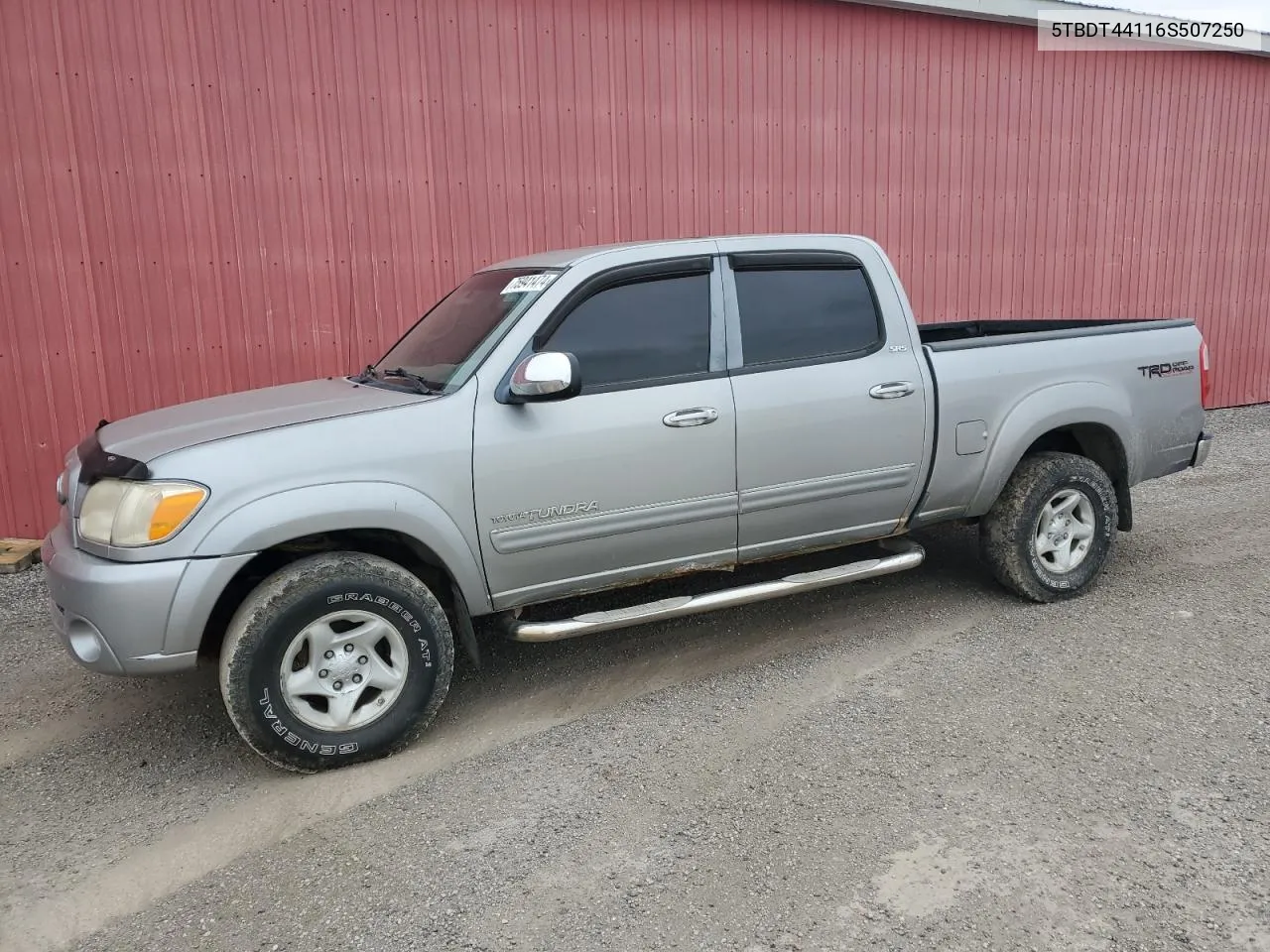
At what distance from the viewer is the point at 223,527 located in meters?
3.18

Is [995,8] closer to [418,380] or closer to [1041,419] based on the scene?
[1041,419]

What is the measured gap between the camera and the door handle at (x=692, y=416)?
12.6 feet

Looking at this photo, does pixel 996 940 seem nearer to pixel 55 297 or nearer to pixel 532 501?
pixel 532 501

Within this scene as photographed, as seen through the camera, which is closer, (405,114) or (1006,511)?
(1006,511)

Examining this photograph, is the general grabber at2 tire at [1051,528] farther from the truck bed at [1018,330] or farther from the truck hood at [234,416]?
the truck hood at [234,416]

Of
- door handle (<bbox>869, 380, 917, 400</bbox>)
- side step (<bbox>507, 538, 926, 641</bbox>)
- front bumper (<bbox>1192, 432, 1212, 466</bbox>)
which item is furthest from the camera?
front bumper (<bbox>1192, 432, 1212, 466</bbox>)

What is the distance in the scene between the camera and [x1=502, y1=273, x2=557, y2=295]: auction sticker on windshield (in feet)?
12.6

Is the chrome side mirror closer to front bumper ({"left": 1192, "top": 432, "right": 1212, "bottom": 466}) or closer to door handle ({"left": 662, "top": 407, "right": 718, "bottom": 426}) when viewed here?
door handle ({"left": 662, "top": 407, "right": 718, "bottom": 426})

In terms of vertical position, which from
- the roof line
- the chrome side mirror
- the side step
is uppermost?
the roof line

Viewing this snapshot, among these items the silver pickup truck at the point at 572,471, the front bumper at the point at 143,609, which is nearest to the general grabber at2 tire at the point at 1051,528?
the silver pickup truck at the point at 572,471

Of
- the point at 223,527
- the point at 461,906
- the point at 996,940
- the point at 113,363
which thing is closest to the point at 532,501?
the point at 223,527

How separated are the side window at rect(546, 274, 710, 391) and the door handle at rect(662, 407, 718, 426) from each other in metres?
0.18

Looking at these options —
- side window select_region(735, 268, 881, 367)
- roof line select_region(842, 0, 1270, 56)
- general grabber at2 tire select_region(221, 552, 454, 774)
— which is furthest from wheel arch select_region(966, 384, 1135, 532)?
roof line select_region(842, 0, 1270, 56)

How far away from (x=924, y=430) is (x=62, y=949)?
3.75 m
